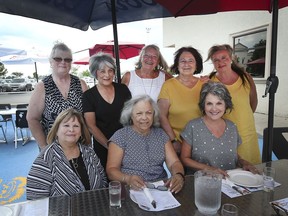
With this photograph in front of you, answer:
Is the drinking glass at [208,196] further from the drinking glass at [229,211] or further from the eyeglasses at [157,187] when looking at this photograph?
the eyeglasses at [157,187]

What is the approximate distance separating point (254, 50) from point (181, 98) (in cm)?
586

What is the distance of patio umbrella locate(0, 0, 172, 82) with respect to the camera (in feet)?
7.33

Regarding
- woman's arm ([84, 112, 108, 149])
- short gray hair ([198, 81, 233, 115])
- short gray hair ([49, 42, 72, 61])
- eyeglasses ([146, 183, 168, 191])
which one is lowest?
eyeglasses ([146, 183, 168, 191])

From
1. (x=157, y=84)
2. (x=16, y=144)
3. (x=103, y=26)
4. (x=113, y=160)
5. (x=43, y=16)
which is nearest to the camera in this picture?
(x=113, y=160)

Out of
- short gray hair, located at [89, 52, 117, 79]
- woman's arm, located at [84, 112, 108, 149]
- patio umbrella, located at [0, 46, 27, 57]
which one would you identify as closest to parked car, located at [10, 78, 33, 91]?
patio umbrella, located at [0, 46, 27, 57]

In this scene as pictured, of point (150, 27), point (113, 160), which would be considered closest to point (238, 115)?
point (113, 160)

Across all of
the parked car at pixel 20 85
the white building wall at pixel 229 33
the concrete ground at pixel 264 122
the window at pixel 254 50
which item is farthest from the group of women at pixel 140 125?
the parked car at pixel 20 85

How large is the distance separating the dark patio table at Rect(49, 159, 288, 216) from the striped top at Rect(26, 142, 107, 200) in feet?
0.80

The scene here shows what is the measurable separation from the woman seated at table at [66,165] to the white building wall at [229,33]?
2340 mm

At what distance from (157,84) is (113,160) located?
1121 mm

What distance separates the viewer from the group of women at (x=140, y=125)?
162cm

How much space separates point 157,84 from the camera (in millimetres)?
2607

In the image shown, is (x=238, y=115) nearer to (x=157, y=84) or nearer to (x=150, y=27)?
(x=157, y=84)

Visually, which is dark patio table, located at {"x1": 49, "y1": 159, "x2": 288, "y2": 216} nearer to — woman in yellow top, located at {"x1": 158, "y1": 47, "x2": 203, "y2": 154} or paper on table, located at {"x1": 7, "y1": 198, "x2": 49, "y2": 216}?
paper on table, located at {"x1": 7, "y1": 198, "x2": 49, "y2": 216}
